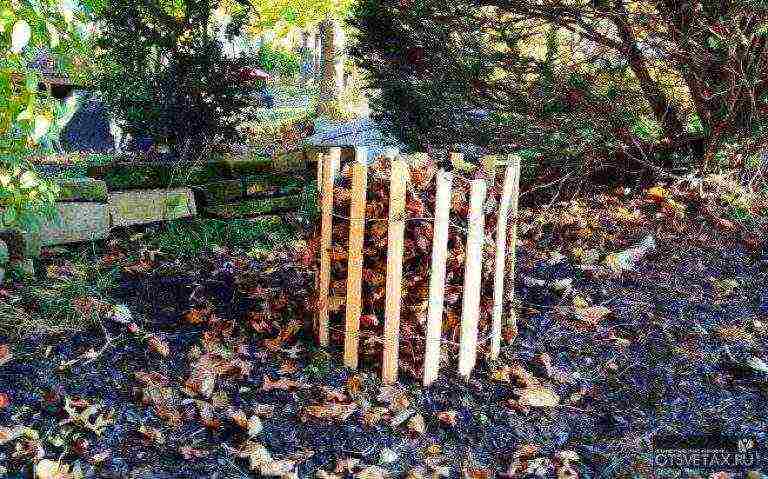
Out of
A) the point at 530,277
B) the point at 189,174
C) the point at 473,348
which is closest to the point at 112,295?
the point at 189,174

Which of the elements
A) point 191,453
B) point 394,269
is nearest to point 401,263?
point 394,269

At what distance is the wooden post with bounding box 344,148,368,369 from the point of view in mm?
2586

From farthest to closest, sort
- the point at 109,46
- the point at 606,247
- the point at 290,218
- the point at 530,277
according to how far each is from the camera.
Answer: the point at 290,218 → the point at 109,46 → the point at 606,247 → the point at 530,277

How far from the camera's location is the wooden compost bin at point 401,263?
254cm

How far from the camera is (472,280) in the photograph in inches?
106

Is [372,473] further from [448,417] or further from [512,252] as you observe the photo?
[512,252]

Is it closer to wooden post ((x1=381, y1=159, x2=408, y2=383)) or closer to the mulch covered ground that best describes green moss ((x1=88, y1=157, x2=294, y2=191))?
the mulch covered ground

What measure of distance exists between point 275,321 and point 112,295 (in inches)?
35.6

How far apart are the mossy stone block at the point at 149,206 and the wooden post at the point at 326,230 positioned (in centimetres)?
205

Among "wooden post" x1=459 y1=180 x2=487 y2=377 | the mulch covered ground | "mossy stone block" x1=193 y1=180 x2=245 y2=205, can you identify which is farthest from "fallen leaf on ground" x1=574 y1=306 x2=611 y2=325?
"mossy stone block" x1=193 y1=180 x2=245 y2=205

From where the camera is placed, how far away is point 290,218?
491cm

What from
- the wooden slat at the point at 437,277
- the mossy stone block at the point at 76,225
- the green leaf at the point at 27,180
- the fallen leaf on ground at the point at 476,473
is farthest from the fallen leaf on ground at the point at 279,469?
the mossy stone block at the point at 76,225

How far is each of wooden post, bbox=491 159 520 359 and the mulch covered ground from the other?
166 millimetres

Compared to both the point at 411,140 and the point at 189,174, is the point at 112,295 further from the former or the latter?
the point at 411,140
